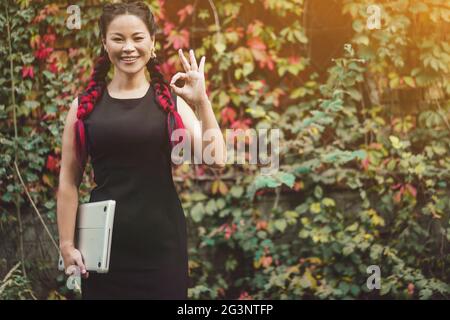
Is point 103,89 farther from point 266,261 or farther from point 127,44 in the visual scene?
point 266,261

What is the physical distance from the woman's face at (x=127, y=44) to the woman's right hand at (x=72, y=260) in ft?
1.94

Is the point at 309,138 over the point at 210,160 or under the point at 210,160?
over

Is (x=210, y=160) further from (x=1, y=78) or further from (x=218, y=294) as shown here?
(x=1, y=78)

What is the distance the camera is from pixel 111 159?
2.15 metres

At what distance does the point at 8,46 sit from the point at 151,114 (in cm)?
263

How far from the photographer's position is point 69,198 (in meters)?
2.18

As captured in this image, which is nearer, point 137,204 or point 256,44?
point 137,204

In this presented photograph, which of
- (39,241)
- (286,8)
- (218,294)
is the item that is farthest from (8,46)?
(218,294)

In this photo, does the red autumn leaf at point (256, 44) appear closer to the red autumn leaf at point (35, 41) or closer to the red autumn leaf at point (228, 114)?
the red autumn leaf at point (228, 114)

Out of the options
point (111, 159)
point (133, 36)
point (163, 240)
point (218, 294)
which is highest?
point (133, 36)

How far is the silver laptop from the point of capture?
2.02 meters

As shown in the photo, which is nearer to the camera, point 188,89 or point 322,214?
point 188,89

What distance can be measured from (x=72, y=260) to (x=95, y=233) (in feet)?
0.50

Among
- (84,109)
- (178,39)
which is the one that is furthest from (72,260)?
(178,39)
